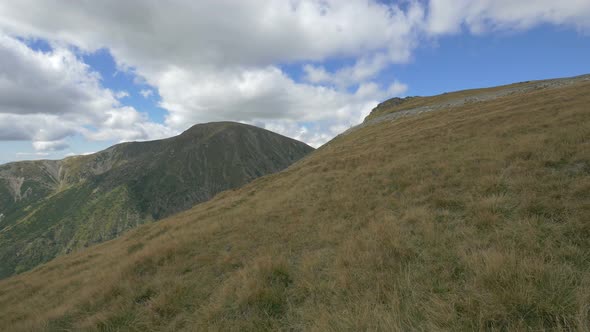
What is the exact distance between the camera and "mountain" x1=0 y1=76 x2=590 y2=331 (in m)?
3.24

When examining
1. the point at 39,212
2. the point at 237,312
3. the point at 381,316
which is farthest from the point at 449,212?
the point at 39,212

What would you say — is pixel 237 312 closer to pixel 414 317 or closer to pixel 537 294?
pixel 414 317

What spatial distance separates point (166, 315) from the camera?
506cm

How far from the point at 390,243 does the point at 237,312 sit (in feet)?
10.8

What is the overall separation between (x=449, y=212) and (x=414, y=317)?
407cm

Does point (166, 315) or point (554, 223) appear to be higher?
point (554, 223)

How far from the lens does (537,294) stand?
300 cm

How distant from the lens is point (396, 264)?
→ 15.4 feet

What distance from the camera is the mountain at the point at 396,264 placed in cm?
324

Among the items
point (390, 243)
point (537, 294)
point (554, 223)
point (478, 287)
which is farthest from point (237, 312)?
point (554, 223)

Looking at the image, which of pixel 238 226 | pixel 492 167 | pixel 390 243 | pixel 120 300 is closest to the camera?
pixel 390 243

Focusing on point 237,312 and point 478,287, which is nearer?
point 478,287

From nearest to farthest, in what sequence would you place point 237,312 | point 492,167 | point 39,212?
point 237,312 < point 492,167 < point 39,212

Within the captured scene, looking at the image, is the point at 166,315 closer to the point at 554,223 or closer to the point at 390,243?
the point at 390,243
